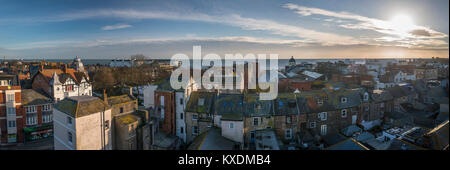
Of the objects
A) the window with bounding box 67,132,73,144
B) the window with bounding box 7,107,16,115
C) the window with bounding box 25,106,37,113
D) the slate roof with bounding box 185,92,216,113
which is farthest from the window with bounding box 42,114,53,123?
the slate roof with bounding box 185,92,216,113

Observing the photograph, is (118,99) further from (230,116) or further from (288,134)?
(288,134)

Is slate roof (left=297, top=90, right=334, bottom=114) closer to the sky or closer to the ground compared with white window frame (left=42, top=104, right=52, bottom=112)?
closer to the sky

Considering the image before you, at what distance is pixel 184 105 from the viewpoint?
1962 centimetres

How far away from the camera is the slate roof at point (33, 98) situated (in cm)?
2167

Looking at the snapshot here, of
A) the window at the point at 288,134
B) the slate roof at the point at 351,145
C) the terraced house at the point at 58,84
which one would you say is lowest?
the window at the point at 288,134

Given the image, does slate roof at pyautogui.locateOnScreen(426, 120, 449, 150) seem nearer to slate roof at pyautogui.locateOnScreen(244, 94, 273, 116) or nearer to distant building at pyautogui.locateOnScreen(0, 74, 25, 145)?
slate roof at pyautogui.locateOnScreen(244, 94, 273, 116)

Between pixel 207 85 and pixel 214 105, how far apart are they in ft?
22.8

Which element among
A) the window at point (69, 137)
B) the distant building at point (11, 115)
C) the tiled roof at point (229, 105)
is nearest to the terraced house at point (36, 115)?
the distant building at point (11, 115)

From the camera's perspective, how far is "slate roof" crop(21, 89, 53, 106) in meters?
21.7

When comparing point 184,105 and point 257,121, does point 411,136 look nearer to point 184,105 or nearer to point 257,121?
point 257,121

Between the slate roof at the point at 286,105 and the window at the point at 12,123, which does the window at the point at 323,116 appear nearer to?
the slate roof at the point at 286,105

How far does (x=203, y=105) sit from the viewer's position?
1945 cm

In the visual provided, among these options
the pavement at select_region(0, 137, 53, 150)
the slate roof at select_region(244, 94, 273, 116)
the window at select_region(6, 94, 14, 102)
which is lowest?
the pavement at select_region(0, 137, 53, 150)
